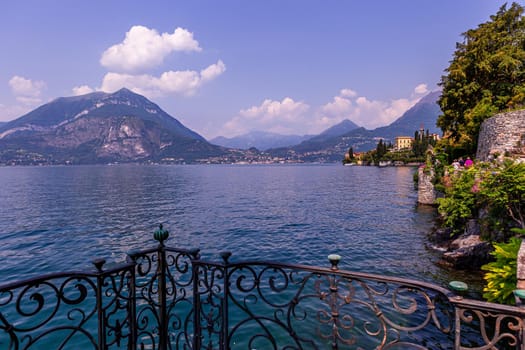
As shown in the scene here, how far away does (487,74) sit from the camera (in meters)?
23.1

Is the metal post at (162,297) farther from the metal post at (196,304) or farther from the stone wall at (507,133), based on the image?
the stone wall at (507,133)

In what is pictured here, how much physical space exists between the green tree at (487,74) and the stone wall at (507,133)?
5649 millimetres

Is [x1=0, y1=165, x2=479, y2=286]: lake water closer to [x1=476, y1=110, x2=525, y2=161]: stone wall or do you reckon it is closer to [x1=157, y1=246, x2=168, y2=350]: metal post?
[x1=476, y1=110, x2=525, y2=161]: stone wall

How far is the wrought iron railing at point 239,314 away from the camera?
2588 mm

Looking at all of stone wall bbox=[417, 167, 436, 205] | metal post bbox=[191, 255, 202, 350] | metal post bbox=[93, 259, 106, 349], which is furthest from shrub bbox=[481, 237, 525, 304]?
stone wall bbox=[417, 167, 436, 205]

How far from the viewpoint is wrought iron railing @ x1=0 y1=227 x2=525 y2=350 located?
8.49 ft

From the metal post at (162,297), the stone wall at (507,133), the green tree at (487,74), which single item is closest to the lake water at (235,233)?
the stone wall at (507,133)

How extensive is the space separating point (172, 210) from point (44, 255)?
13.5 m

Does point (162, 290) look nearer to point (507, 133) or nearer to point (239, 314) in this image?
point (239, 314)

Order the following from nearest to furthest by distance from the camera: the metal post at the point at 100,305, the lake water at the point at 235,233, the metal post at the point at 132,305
A: the metal post at the point at 100,305 < the metal post at the point at 132,305 < the lake water at the point at 235,233

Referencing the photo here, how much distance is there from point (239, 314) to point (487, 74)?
87.7 ft

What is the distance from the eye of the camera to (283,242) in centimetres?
1673

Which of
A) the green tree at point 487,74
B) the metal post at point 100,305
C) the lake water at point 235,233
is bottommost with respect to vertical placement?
the lake water at point 235,233

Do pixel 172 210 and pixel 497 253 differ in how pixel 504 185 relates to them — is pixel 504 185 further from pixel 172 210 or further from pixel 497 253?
pixel 172 210
